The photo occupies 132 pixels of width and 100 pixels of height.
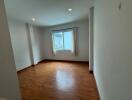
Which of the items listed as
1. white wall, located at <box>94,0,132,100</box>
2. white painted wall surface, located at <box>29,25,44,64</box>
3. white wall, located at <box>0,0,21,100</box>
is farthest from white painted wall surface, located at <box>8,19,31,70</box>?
white wall, located at <box>94,0,132,100</box>

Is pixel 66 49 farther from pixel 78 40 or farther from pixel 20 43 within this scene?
pixel 20 43

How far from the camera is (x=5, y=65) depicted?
101cm

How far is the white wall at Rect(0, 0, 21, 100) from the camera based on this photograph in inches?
38.5

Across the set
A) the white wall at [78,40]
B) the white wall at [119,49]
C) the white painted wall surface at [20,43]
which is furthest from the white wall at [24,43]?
the white wall at [119,49]

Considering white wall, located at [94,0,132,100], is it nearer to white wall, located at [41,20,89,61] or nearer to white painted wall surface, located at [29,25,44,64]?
white wall, located at [41,20,89,61]

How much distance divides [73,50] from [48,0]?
3092 millimetres

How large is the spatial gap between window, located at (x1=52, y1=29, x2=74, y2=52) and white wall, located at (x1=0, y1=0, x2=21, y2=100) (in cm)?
387

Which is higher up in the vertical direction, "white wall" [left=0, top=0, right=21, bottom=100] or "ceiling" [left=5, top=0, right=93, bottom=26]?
"ceiling" [left=5, top=0, right=93, bottom=26]

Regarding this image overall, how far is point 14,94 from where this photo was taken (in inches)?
45.3

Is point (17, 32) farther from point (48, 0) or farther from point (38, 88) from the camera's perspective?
point (38, 88)

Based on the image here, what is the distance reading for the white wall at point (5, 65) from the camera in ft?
3.21

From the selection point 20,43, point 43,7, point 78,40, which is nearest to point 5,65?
point 43,7

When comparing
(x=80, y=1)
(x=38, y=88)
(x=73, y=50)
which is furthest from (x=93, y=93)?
(x=73, y=50)

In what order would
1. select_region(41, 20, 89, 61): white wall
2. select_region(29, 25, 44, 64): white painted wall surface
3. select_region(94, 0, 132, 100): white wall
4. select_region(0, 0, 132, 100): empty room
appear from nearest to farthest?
select_region(94, 0, 132, 100): white wall < select_region(0, 0, 132, 100): empty room < select_region(41, 20, 89, 61): white wall < select_region(29, 25, 44, 64): white painted wall surface
